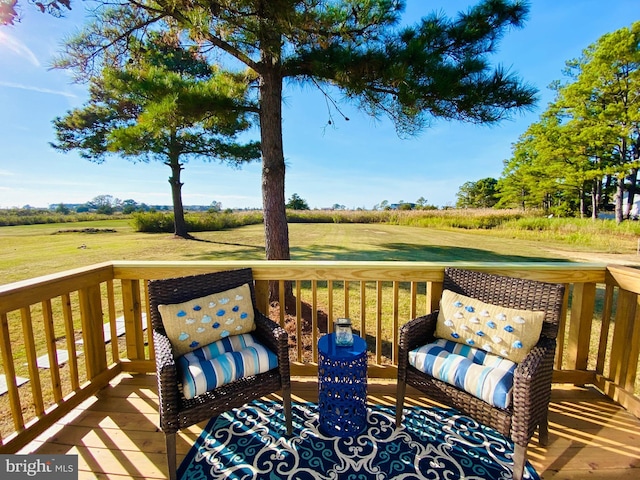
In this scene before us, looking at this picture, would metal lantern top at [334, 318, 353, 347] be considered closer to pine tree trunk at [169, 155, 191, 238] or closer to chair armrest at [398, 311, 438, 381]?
chair armrest at [398, 311, 438, 381]

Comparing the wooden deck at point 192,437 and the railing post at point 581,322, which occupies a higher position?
the railing post at point 581,322

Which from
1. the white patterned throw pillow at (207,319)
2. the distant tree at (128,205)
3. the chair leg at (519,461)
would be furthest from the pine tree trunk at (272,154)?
the distant tree at (128,205)

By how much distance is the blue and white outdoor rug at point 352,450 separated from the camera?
1.34 m

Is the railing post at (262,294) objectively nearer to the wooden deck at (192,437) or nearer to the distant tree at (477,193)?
the wooden deck at (192,437)

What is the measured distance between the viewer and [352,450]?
147cm

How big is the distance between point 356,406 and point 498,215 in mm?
16861

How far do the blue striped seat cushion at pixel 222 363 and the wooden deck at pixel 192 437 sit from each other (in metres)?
0.46

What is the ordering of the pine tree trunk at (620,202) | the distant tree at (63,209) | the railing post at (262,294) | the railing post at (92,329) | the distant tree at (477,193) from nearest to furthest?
1. the railing post at (92,329)
2. the railing post at (262,294)
3. the pine tree trunk at (620,202)
4. the distant tree at (63,209)
5. the distant tree at (477,193)

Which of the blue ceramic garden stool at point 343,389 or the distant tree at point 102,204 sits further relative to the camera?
the distant tree at point 102,204

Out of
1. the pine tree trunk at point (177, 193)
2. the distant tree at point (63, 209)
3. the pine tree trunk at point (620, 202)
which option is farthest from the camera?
the distant tree at point (63, 209)

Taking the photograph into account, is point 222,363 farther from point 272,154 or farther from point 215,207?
point 215,207

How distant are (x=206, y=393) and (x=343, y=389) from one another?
0.70 metres

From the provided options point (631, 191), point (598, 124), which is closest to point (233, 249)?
point (598, 124)

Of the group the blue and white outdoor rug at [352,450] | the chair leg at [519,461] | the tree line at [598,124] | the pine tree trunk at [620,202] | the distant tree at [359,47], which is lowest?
the blue and white outdoor rug at [352,450]
